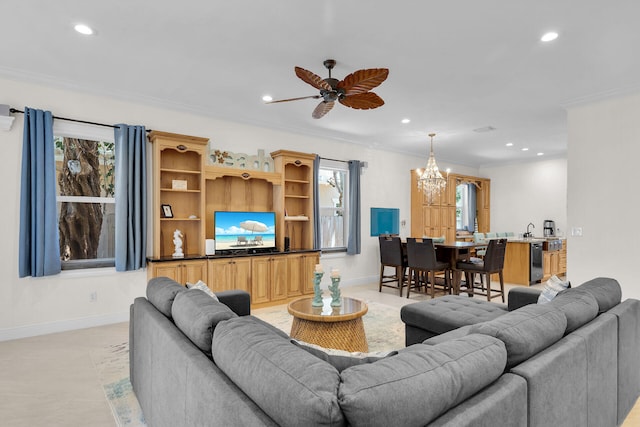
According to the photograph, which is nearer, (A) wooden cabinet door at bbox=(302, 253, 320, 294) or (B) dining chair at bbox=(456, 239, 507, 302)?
(B) dining chair at bbox=(456, 239, 507, 302)

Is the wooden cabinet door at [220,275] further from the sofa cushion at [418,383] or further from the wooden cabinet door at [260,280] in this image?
the sofa cushion at [418,383]

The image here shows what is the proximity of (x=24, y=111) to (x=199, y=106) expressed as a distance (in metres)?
1.90

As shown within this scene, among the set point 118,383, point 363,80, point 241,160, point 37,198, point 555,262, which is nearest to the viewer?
point 118,383

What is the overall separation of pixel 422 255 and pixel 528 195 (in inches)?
197

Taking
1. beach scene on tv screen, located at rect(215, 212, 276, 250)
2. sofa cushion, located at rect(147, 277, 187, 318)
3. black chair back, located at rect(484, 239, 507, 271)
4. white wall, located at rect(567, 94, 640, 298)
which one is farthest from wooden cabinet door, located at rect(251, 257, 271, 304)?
white wall, located at rect(567, 94, 640, 298)

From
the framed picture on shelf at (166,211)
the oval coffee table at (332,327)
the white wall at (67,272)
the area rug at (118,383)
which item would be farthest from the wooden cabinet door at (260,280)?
the oval coffee table at (332,327)

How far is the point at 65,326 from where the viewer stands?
4.00 m

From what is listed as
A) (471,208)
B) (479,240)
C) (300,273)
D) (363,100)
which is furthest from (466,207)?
(363,100)

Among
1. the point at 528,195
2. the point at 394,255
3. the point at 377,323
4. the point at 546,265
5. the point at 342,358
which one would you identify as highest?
the point at 528,195

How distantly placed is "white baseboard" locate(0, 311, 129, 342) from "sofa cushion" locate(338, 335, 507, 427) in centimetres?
422

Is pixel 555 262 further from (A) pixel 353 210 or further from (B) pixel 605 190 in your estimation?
(A) pixel 353 210

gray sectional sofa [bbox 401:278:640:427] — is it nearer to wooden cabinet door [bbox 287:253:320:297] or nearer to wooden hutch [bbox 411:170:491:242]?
wooden cabinet door [bbox 287:253:320:297]

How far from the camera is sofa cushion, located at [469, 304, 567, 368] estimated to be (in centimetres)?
141

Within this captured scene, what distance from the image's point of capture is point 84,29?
9.54 ft
